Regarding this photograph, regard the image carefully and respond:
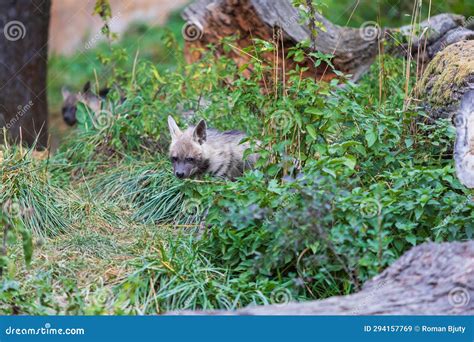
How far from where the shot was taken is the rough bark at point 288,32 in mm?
8086

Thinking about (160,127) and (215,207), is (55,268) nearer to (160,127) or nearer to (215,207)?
(215,207)

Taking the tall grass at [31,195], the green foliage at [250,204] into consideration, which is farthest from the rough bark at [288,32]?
the tall grass at [31,195]

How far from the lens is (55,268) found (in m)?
5.22

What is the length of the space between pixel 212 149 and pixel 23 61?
2.80m

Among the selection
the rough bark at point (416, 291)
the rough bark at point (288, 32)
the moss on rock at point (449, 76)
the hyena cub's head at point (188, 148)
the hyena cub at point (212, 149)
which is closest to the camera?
the rough bark at point (416, 291)

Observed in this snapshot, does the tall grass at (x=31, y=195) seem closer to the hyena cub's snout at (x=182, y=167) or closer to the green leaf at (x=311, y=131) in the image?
the hyena cub's snout at (x=182, y=167)

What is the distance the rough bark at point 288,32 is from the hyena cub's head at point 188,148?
1.40 meters

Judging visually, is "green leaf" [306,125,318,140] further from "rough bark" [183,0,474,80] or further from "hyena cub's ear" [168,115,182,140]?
"rough bark" [183,0,474,80]

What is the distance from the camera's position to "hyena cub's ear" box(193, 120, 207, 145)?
6812 millimetres

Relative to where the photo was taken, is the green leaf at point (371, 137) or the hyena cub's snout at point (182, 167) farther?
the hyena cub's snout at point (182, 167)

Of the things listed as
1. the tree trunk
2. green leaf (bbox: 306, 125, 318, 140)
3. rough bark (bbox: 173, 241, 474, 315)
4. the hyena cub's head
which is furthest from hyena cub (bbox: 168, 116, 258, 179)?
rough bark (bbox: 173, 241, 474, 315)

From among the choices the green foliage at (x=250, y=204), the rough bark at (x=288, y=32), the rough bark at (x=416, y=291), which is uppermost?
the rough bark at (x=288, y=32)
